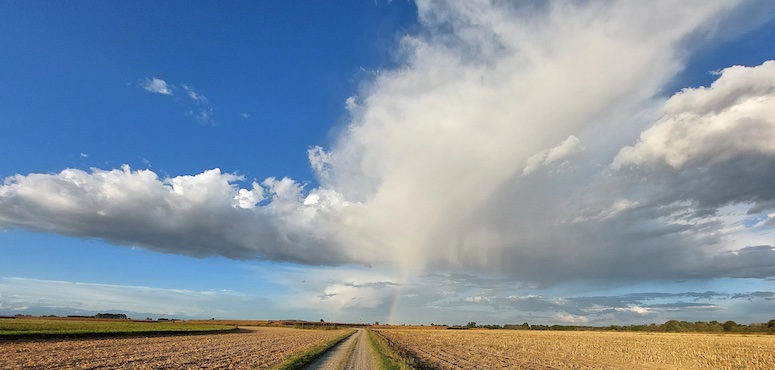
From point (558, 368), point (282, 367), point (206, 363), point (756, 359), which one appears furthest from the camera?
point (756, 359)

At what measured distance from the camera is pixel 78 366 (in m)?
24.1

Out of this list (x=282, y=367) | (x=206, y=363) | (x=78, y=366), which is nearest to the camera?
(x=78, y=366)

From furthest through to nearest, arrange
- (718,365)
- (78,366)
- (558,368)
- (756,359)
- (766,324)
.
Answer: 1. (766,324)
2. (756,359)
3. (718,365)
4. (558,368)
5. (78,366)

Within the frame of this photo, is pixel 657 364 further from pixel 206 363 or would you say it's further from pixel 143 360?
pixel 143 360

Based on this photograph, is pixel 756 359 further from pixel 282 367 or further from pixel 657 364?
pixel 282 367

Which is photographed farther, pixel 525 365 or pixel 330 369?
pixel 525 365

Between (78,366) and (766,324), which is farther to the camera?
(766,324)

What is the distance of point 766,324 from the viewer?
17262cm

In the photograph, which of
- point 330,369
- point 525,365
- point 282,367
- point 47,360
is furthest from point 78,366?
point 525,365

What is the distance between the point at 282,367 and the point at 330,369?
338 centimetres

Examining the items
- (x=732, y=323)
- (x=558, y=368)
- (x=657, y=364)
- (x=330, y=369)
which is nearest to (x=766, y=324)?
(x=732, y=323)

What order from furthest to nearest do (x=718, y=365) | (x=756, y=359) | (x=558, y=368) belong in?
(x=756, y=359) < (x=718, y=365) < (x=558, y=368)

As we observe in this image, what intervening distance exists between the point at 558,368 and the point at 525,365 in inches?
107

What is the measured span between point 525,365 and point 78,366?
3144 centimetres
